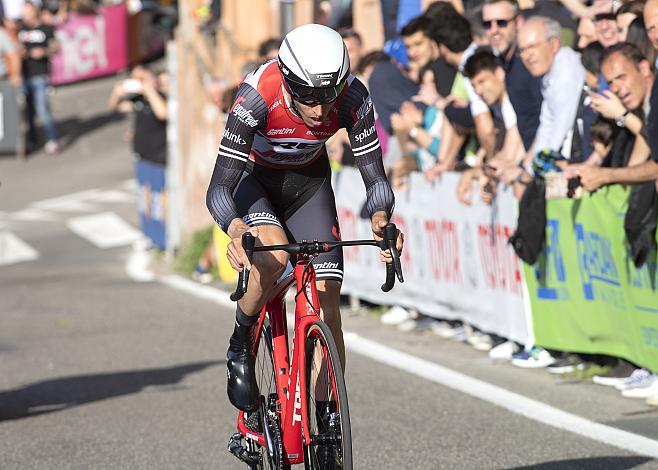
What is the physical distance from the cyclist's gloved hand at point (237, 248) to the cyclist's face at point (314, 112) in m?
0.51

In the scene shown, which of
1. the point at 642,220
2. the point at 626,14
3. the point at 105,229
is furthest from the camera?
the point at 105,229

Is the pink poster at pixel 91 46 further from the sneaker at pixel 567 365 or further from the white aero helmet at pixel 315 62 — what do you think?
the white aero helmet at pixel 315 62

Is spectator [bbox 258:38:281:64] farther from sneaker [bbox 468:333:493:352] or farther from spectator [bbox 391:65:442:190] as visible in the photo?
sneaker [bbox 468:333:493:352]

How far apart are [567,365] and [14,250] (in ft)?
41.5

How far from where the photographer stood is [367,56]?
1366cm

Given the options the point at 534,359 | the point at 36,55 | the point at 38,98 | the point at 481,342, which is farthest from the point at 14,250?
the point at 534,359

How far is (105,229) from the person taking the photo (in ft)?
76.8

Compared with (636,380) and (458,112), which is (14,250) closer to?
(458,112)

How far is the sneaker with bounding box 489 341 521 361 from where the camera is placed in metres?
11.0

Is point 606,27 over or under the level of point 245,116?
over

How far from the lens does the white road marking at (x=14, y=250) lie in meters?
20.7

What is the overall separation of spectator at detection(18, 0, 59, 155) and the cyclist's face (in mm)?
22157

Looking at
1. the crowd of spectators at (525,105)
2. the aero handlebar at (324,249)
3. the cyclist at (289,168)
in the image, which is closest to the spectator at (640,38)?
the crowd of spectators at (525,105)

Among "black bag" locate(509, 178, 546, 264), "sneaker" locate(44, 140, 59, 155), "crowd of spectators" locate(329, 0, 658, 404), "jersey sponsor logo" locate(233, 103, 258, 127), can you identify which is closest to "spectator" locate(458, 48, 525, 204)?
"crowd of spectators" locate(329, 0, 658, 404)
